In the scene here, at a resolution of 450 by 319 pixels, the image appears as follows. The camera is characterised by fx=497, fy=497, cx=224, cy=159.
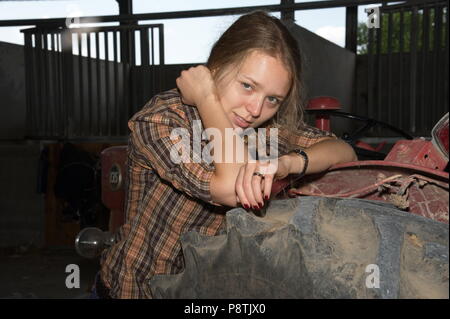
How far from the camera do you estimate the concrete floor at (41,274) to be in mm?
3717

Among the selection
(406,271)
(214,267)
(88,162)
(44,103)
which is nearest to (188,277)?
(214,267)

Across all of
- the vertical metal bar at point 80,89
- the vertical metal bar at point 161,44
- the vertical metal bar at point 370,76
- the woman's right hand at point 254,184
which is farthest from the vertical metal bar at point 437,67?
the woman's right hand at point 254,184

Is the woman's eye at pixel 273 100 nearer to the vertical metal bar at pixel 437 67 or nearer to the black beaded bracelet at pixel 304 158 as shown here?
the black beaded bracelet at pixel 304 158

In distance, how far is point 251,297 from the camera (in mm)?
878

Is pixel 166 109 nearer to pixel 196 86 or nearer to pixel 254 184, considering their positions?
pixel 196 86

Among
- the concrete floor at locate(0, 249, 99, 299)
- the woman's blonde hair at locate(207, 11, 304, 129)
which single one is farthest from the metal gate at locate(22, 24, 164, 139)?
the woman's blonde hair at locate(207, 11, 304, 129)

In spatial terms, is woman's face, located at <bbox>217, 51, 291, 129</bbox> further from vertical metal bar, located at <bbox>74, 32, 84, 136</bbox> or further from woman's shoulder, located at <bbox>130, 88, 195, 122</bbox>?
vertical metal bar, located at <bbox>74, 32, 84, 136</bbox>

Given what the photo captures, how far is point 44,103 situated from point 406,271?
566cm

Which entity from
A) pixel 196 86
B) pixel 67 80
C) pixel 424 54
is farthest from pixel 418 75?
pixel 196 86

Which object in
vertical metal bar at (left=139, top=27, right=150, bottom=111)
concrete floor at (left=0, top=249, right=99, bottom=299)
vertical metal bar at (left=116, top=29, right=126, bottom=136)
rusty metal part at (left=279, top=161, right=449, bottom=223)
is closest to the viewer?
rusty metal part at (left=279, top=161, right=449, bottom=223)

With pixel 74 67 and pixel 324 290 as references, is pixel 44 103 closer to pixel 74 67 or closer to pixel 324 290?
pixel 74 67

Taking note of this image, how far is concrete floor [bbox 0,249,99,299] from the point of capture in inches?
146

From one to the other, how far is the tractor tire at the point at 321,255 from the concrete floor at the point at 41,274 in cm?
255

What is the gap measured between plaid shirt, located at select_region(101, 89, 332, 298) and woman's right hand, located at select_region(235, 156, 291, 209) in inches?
9.8
